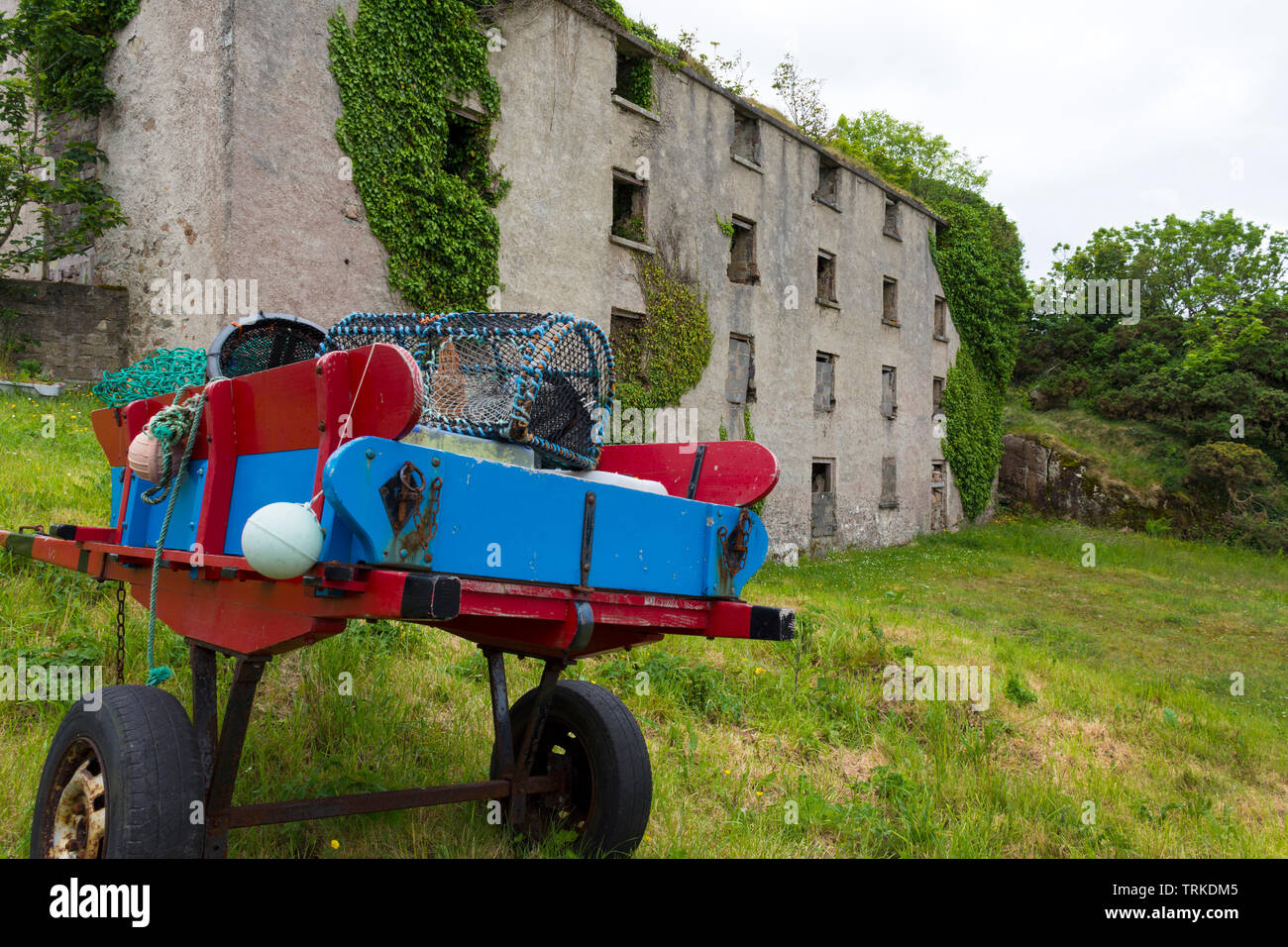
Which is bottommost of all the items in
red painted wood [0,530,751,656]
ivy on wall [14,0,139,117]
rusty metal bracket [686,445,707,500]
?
red painted wood [0,530,751,656]

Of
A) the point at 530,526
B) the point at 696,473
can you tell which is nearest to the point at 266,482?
the point at 530,526

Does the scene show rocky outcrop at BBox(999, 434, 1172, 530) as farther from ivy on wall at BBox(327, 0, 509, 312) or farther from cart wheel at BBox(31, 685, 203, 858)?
cart wheel at BBox(31, 685, 203, 858)

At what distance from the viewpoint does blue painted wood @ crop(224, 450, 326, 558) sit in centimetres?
268

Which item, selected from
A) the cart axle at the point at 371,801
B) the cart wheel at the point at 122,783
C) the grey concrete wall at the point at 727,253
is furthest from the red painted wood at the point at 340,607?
the grey concrete wall at the point at 727,253

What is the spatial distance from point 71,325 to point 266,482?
36.6 ft

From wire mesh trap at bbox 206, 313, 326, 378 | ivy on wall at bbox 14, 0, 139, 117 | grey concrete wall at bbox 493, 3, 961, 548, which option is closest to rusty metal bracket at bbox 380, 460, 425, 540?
wire mesh trap at bbox 206, 313, 326, 378

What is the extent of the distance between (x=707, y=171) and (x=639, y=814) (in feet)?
56.2

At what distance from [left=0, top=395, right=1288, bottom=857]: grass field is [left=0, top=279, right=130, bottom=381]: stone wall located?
2.71 feet

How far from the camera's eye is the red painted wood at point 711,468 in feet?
12.4

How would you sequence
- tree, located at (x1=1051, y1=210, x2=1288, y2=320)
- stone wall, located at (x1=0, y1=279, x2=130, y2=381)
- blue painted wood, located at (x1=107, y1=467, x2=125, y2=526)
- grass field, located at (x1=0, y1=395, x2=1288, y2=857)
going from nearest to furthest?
blue painted wood, located at (x1=107, y1=467, x2=125, y2=526) < grass field, located at (x1=0, y1=395, x2=1288, y2=857) < stone wall, located at (x1=0, y1=279, x2=130, y2=381) < tree, located at (x1=1051, y1=210, x2=1288, y2=320)

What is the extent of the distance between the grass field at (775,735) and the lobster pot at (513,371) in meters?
1.92

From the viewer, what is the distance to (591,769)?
3945mm

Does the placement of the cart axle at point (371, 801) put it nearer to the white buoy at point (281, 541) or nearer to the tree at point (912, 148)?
the white buoy at point (281, 541)
